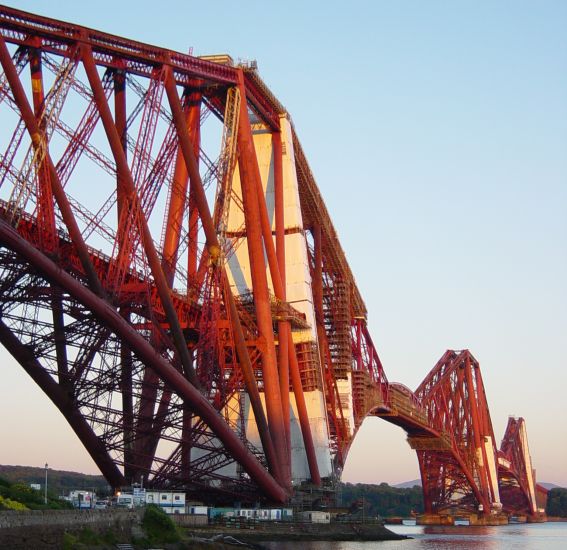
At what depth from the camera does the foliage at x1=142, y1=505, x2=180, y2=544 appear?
129 ft

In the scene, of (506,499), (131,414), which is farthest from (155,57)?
(506,499)

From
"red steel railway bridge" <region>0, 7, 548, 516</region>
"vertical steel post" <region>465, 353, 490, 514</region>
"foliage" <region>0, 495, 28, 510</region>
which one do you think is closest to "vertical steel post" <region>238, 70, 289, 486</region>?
"red steel railway bridge" <region>0, 7, 548, 516</region>

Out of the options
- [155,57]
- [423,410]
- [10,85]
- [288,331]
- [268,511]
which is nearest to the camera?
[10,85]

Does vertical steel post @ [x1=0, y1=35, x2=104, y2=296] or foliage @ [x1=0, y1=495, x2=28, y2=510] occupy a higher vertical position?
vertical steel post @ [x1=0, y1=35, x2=104, y2=296]

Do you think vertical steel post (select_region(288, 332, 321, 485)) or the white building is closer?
the white building

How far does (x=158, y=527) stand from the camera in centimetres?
3994

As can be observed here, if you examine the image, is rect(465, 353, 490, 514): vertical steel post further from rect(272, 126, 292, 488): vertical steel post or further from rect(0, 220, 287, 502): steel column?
rect(0, 220, 287, 502): steel column

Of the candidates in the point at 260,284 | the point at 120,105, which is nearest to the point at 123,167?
the point at 120,105

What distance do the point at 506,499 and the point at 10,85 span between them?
496 feet

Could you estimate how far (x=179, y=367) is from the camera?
160ft

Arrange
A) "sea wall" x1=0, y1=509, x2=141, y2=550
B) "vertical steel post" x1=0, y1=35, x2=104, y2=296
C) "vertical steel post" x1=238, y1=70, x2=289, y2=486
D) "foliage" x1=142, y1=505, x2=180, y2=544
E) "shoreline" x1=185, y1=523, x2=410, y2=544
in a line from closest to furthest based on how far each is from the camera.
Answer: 1. "sea wall" x1=0, y1=509, x2=141, y2=550
2. "vertical steel post" x1=0, y1=35, x2=104, y2=296
3. "foliage" x1=142, y1=505, x2=180, y2=544
4. "shoreline" x1=185, y1=523, x2=410, y2=544
5. "vertical steel post" x1=238, y1=70, x2=289, y2=486

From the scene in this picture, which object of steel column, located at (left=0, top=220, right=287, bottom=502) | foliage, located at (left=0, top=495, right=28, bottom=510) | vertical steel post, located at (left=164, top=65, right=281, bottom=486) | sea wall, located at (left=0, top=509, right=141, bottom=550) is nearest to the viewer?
sea wall, located at (left=0, top=509, right=141, bottom=550)

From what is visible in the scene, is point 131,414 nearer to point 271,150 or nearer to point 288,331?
point 288,331

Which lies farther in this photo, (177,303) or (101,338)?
(177,303)
